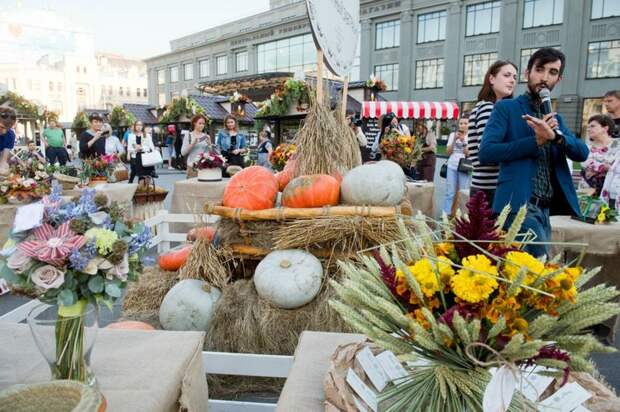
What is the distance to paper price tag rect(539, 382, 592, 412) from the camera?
91cm

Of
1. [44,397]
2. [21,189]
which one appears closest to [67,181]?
[21,189]

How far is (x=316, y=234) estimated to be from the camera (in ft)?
Answer: 7.77

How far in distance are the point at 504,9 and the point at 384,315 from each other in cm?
2602

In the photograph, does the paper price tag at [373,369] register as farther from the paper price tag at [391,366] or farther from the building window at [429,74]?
the building window at [429,74]

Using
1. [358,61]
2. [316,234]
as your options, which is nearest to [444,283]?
[316,234]

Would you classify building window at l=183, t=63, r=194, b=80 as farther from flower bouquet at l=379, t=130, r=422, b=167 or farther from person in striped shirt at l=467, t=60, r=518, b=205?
person in striped shirt at l=467, t=60, r=518, b=205

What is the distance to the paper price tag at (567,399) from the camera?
2.98ft

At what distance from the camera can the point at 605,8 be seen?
2042 centimetres

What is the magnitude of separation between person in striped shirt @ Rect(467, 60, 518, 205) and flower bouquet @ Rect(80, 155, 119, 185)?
415 cm

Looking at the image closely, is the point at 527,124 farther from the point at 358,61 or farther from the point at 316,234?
the point at 358,61

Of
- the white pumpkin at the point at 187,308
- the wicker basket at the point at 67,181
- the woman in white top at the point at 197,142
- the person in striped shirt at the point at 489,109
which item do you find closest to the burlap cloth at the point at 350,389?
the white pumpkin at the point at 187,308

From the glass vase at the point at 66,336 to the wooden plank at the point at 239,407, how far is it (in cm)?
68

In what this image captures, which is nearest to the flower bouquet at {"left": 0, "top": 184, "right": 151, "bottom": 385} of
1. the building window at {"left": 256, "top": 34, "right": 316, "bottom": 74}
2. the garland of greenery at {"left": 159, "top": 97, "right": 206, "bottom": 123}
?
the garland of greenery at {"left": 159, "top": 97, "right": 206, "bottom": 123}

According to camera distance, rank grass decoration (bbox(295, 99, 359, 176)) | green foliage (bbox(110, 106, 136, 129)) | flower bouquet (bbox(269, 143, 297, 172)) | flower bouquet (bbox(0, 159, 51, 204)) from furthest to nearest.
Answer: green foliage (bbox(110, 106, 136, 129)) → flower bouquet (bbox(269, 143, 297, 172)) → flower bouquet (bbox(0, 159, 51, 204)) → grass decoration (bbox(295, 99, 359, 176))
